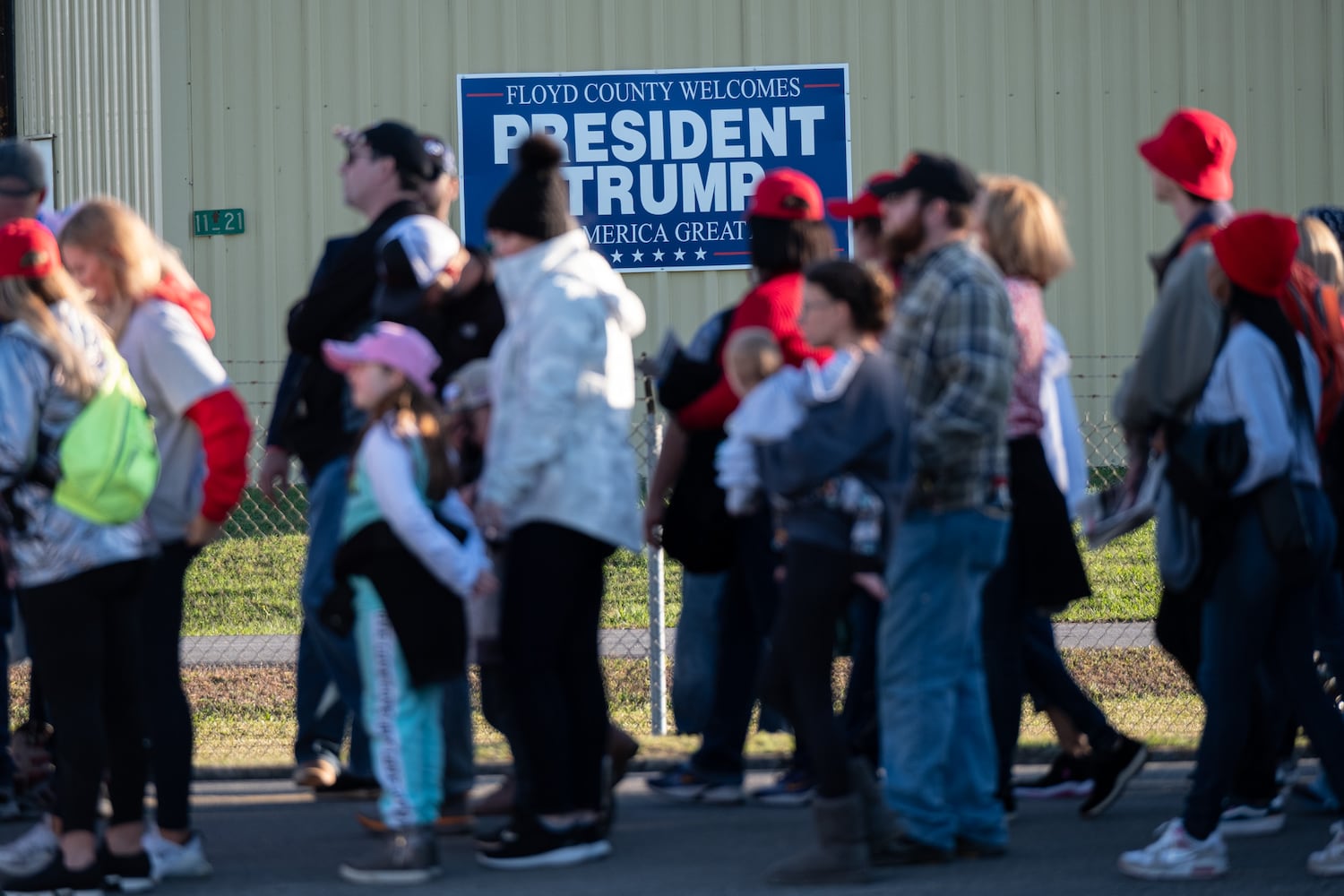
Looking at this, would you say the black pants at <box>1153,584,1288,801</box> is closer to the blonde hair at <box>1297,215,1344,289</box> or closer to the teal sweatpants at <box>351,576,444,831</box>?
the blonde hair at <box>1297,215,1344,289</box>

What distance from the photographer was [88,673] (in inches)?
183

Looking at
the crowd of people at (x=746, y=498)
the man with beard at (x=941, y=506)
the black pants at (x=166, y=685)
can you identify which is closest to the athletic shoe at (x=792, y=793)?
the crowd of people at (x=746, y=498)

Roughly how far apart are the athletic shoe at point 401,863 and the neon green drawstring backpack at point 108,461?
108 cm

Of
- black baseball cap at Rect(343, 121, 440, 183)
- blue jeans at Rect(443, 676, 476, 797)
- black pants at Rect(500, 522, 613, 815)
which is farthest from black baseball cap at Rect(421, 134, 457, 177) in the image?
blue jeans at Rect(443, 676, 476, 797)

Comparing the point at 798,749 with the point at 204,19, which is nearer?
the point at 798,749

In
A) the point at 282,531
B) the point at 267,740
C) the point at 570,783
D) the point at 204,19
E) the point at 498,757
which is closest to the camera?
the point at 570,783

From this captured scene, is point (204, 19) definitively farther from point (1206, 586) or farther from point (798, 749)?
point (1206, 586)

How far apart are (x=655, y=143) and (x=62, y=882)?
1136 centimetres

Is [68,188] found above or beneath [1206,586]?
above

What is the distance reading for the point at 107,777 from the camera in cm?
484

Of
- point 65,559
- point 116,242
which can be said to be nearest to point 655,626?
point 116,242

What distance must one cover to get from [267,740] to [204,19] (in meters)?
9.03

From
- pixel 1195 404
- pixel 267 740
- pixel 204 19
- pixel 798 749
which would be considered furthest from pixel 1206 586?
pixel 204 19

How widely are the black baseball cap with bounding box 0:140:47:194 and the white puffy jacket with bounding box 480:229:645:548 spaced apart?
1.73 meters
